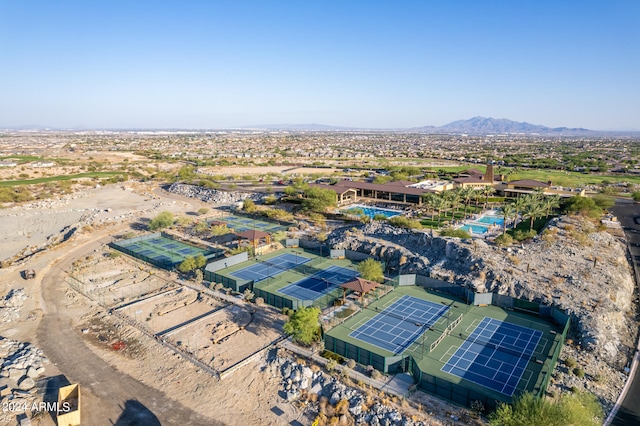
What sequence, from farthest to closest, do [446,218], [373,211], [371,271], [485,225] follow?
[373,211], [446,218], [485,225], [371,271]

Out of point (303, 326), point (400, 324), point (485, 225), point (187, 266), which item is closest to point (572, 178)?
point (485, 225)

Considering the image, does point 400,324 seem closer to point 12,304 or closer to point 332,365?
point 332,365

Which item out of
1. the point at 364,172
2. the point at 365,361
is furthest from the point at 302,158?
the point at 365,361

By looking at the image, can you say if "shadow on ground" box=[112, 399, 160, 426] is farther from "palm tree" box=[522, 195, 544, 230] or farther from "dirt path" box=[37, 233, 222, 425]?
"palm tree" box=[522, 195, 544, 230]

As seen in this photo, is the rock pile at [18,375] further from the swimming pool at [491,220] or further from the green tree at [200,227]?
the swimming pool at [491,220]

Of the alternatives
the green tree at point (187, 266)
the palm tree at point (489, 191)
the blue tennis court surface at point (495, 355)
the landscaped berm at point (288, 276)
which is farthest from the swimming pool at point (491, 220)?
the green tree at point (187, 266)

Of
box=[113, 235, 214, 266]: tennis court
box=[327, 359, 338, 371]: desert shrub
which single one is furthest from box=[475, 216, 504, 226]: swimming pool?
box=[327, 359, 338, 371]: desert shrub

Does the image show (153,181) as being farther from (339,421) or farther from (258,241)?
(339,421)
